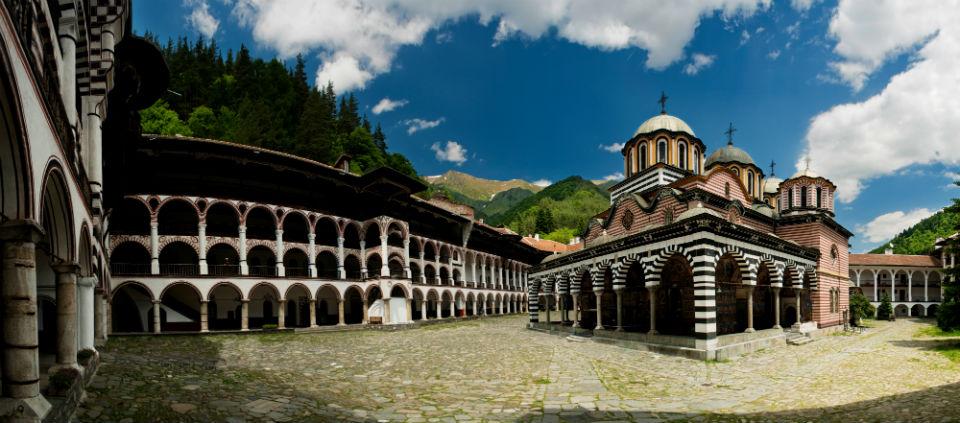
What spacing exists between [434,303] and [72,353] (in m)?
34.9

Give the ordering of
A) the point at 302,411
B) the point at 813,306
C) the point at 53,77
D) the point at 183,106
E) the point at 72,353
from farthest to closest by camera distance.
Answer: the point at 183,106 < the point at 813,306 < the point at 302,411 < the point at 72,353 < the point at 53,77

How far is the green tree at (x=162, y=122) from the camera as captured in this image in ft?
143

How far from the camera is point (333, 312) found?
32188mm

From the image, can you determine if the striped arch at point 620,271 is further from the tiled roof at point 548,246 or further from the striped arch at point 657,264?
the tiled roof at point 548,246

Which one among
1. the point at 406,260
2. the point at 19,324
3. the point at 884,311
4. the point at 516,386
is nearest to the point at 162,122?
the point at 406,260

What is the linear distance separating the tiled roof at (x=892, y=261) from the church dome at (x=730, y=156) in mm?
26647

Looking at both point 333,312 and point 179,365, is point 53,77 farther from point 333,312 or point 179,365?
point 333,312

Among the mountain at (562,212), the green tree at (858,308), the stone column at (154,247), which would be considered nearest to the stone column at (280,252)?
the stone column at (154,247)

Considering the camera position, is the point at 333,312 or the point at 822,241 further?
the point at 333,312

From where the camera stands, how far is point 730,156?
3334 centimetres

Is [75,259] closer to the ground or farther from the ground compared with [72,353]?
farther from the ground

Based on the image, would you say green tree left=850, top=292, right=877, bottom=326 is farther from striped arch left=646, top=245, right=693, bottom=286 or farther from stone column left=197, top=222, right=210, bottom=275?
stone column left=197, top=222, right=210, bottom=275

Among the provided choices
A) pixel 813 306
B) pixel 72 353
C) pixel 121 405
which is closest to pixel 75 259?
pixel 72 353

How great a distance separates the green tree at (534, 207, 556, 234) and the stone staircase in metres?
68.9
